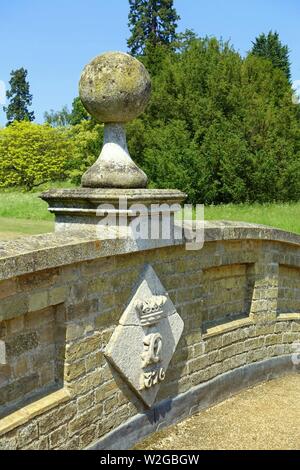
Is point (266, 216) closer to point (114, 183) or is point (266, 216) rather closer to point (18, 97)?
point (114, 183)

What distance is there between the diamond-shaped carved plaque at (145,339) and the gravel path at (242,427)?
→ 51 cm

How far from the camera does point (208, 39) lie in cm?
2564

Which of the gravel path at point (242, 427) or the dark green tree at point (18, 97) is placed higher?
the dark green tree at point (18, 97)

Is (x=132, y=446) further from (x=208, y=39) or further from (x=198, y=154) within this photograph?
(x=208, y=39)

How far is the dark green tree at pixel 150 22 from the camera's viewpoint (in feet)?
126

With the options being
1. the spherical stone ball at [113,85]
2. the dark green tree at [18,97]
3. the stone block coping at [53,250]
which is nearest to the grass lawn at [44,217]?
the spherical stone ball at [113,85]

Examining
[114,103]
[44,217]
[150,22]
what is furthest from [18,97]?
[114,103]

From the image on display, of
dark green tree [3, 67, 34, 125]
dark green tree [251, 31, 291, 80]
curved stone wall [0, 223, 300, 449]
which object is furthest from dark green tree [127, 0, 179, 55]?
curved stone wall [0, 223, 300, 449]

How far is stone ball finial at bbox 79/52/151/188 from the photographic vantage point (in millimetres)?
4453

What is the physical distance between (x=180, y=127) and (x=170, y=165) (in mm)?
2223

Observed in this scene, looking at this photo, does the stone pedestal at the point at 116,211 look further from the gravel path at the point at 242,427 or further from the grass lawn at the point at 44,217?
the grass lawn at the point at 44,217

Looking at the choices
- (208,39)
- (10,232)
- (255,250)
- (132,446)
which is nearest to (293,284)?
(255,250)

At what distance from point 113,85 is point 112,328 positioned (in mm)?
1984

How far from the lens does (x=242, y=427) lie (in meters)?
5.52
